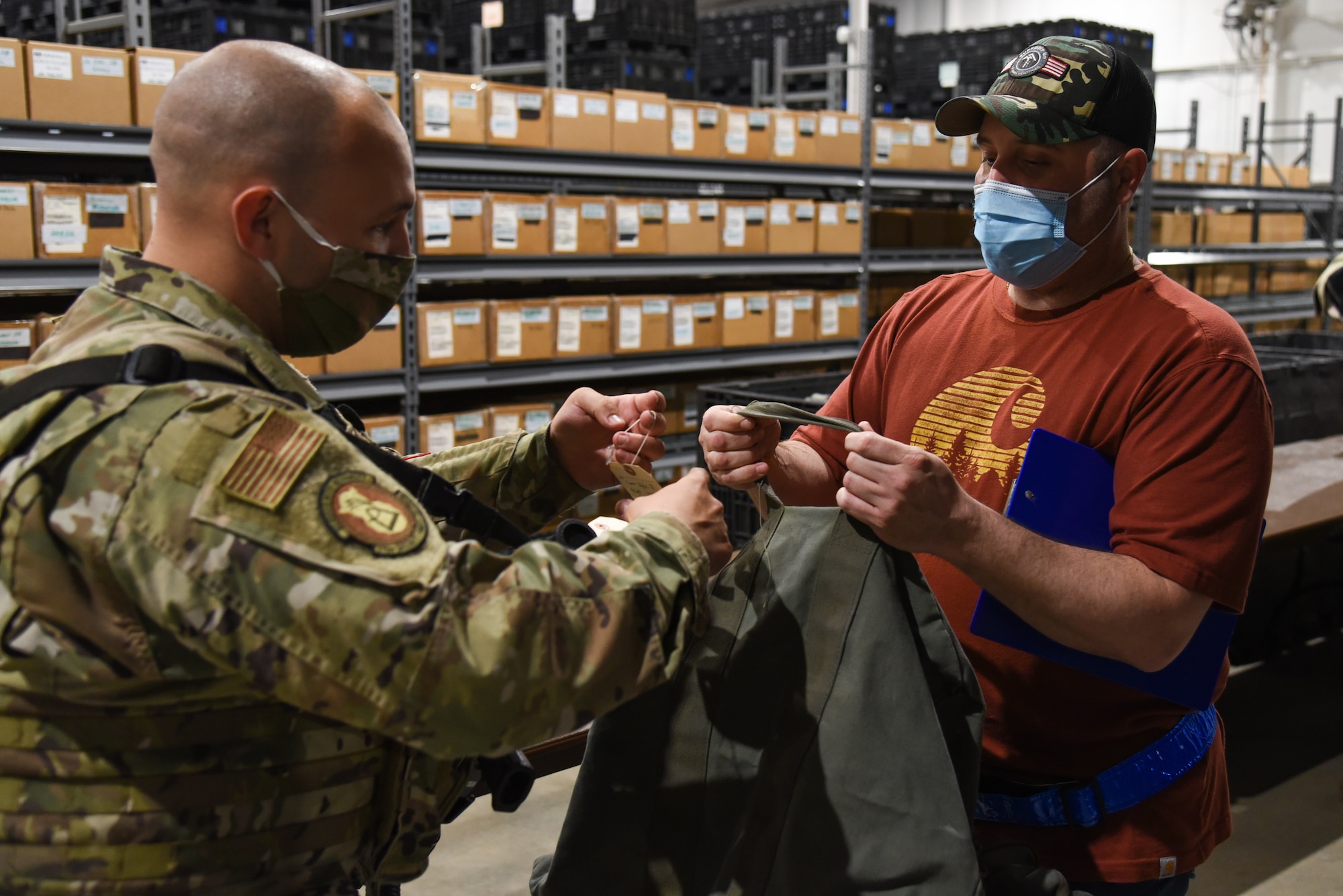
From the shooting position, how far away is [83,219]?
347cm

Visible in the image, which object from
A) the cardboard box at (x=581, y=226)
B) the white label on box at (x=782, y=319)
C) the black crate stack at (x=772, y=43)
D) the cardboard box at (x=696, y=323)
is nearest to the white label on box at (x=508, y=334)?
the cardboard box at (x=581, y=226)

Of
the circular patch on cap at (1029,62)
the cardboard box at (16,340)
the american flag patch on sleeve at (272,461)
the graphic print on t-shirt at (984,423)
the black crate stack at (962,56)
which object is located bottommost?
the cardboard box at (16,340)

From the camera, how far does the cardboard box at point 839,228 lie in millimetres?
5664

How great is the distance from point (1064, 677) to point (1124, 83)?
725 mm

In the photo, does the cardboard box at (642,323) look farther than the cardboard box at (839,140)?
No

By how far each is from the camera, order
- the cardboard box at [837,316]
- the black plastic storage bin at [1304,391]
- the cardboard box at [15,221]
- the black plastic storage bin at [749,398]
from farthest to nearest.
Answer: the cardboard box at [837,316] < the black plastic storage bin at [1304,391] < the cardboard box at [15,221] < the black plastic storage bin at [749,398]

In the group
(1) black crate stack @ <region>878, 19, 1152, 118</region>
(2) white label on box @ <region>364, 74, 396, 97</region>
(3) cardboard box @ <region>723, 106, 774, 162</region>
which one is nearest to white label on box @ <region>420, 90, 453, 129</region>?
(2) white label on box @ <region>364, 74, 396, 97</region>

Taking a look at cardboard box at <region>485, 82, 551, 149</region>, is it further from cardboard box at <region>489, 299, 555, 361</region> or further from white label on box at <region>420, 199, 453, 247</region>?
cardboard box at <region>489, 299, 555, 361</region>

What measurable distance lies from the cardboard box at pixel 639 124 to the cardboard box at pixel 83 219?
6.69 ft

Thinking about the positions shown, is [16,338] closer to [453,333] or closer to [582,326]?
[453,333]

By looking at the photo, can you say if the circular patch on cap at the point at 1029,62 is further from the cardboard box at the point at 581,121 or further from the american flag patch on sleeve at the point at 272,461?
the cardboard box at the point at 581,121

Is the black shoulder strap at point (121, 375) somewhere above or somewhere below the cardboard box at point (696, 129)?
below

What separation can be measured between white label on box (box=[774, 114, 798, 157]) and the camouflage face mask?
4.54 metres

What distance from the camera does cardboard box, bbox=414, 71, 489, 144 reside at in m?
4.20
